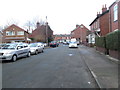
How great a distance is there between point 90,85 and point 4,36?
1699 inches

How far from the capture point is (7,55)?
1041 cm

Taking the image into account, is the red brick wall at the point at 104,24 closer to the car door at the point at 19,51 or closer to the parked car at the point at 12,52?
the parked car at the point at 12,52

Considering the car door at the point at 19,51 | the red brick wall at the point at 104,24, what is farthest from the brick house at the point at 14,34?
the car door at the point at 19,51

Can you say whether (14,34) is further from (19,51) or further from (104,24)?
(19,51)

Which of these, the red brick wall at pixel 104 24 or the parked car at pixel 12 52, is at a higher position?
the red brick wall at pixel 104 24

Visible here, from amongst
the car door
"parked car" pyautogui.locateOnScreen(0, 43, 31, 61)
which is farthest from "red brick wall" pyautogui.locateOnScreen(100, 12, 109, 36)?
the car door

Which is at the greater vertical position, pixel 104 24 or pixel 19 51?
pixel 104 24

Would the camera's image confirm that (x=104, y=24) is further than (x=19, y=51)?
Yes

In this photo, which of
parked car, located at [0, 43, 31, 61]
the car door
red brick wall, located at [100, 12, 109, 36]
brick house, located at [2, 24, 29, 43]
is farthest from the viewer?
brick house, located at [2, 24, 29, 43]

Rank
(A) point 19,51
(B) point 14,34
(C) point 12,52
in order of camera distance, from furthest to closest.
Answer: (B) point 14,34 → (A) point 19,51 → (C) point 12,52

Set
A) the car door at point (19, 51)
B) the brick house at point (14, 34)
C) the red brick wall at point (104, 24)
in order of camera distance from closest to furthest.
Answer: the car door at point (19, 51)
the red brick wall at point (104, 24)
the brick house at point (14, 34)

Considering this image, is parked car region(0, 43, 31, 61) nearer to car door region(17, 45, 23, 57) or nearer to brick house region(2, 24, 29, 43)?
car door region(17, 45, 23, 57)

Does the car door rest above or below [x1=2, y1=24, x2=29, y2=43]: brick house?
below

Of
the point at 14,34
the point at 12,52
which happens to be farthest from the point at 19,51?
the point at 14,34
